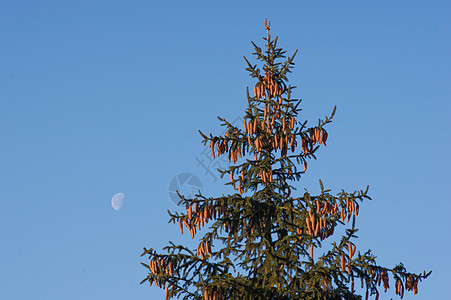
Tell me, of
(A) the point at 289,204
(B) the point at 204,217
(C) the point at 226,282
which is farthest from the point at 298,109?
(C) the point at 226,282

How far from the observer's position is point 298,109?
18203mm

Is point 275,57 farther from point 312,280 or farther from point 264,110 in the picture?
point 312,280

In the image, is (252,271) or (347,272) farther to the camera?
(252,271)

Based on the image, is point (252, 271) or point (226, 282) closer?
point (226, 282)

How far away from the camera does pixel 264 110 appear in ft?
60.1

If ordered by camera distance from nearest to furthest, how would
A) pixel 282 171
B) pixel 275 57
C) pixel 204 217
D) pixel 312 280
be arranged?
pixel 312 280
pixel 204 217
pixel 282 171
pixel 275 57

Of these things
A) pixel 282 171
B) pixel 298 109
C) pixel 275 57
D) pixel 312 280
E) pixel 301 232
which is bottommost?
pixel 312 280

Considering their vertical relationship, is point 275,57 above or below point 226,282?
above

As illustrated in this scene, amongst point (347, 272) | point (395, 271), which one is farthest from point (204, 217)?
point (395, 271)

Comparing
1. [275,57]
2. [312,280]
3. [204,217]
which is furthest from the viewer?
[275,57]

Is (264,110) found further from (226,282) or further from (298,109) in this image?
(226,282)

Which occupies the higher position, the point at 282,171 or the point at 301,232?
the point at 282,171

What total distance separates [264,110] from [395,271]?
5.48 m

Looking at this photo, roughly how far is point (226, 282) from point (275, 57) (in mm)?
6961
